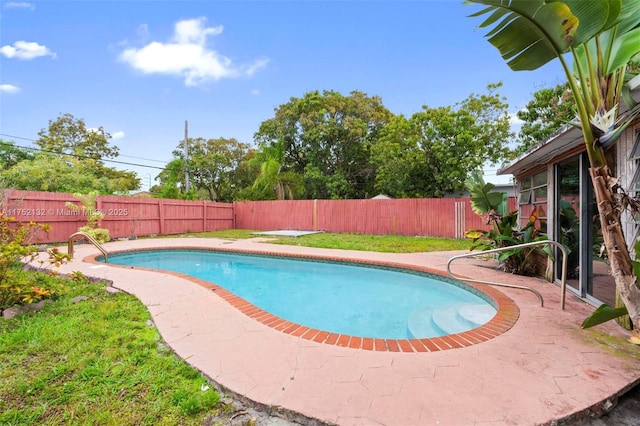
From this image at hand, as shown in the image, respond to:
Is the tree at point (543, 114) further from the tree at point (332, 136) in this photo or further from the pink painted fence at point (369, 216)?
the tree at point (332, 136)

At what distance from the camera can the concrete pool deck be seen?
1.73 metres

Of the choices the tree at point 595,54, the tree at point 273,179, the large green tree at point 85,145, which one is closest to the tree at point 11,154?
the large green tree at point 85,145

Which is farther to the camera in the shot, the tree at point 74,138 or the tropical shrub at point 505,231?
the tree at point 74,138

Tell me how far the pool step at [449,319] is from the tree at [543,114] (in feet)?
38.6

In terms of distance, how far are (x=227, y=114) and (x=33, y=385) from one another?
728 inches

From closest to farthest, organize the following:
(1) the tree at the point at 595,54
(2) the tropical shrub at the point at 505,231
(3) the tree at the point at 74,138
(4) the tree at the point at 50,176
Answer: (1) the tree at the point at 595,54 < (2) the tropical shrub at the point at 505,231 < (4) the tree at the point at 50,176 < (3) the tree at the point at 74,138

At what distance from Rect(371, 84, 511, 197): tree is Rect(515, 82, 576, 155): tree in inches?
31.2

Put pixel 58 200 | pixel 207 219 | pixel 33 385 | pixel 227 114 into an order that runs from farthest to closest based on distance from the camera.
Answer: pixel 227 114, pixel 207 219, pixel 58 200, pixel 33 385

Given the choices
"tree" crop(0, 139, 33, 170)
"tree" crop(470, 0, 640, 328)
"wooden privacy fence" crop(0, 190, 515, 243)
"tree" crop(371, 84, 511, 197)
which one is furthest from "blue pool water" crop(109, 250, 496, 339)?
"tree" crop(0, 139, 33, 170)

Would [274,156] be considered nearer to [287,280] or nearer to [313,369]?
[287,280]

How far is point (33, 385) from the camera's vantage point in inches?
79.0

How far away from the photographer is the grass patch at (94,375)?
68.8 inches

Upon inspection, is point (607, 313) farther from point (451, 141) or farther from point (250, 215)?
point (250, 215)

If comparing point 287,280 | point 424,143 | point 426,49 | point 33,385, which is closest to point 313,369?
point 33,385
